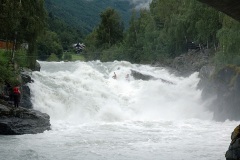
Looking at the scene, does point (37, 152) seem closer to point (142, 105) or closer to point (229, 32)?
point (142, 105)

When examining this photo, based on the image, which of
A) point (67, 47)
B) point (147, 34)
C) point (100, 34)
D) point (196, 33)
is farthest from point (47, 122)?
point (67, 47)

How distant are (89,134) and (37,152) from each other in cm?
462

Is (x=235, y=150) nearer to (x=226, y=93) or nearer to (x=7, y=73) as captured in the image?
(x=7, y=73)

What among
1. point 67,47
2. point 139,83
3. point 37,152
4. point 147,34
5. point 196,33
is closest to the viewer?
point 37,152

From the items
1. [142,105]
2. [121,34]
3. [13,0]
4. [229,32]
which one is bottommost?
[142,105]

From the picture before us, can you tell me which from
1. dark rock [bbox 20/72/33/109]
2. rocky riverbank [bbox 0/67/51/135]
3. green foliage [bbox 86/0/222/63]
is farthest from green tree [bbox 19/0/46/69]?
green foliage [bbox 86/0/222/63]

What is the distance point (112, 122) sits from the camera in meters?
22.6

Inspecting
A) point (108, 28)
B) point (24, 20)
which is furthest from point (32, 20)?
point (108, 28)

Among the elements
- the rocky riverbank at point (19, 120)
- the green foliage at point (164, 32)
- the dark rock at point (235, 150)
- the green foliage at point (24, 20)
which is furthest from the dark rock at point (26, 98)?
the green foliage at point (164, 32)

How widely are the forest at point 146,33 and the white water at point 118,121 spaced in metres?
3.12

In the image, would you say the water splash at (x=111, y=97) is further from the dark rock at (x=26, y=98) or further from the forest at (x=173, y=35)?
the forest at (x=173, y=35)

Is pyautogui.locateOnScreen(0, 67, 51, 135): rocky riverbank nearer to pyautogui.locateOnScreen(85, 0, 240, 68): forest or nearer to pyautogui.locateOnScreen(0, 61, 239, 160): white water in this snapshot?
pyautogui.locateOnScreen(0, 61, 239, 160): white water

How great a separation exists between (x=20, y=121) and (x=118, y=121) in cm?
717

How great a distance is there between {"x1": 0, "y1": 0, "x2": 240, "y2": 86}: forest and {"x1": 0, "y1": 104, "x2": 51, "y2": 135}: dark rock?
12.1 ft
